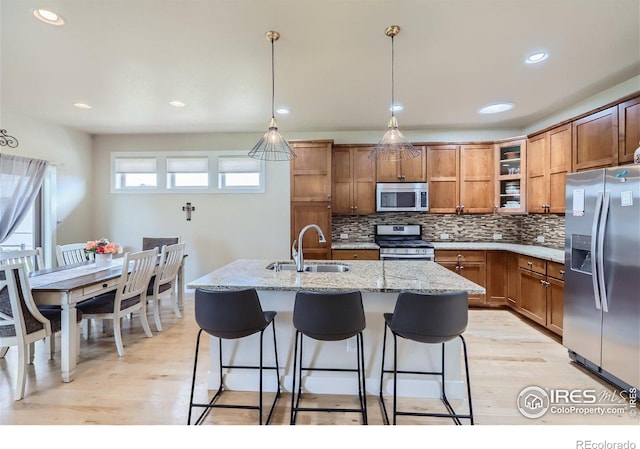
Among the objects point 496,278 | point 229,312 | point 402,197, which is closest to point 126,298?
point 229,312

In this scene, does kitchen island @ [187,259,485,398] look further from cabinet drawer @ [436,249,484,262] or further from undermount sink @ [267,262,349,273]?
cabinet drawer @ [436,249,484,262]

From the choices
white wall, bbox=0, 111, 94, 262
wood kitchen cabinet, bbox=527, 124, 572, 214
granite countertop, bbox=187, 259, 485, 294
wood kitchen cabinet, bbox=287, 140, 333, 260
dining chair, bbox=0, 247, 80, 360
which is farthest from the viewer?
wood kitchen cabinet, bbox=287, 140, 333, 260

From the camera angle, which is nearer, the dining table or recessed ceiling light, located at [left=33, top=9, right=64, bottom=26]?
recessed ceiling light, located at [left=33, top=9, right=64, bottom=26]

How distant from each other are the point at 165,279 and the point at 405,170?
11.4 ft

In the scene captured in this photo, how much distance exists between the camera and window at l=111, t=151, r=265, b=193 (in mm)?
4555

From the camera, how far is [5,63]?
240 centimetres

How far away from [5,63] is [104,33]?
3.82ft

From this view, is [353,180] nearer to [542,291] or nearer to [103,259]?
[542,291]

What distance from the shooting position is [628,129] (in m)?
2.50

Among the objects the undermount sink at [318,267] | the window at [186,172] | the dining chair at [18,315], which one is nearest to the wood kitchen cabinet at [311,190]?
the window at [186,172]

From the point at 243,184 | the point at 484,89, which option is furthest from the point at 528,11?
the point at 243,184

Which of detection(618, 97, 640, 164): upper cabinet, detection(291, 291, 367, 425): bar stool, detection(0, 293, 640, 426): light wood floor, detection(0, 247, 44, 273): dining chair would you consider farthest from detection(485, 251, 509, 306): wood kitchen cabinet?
detection(0, 247, 44, 273): dining chair

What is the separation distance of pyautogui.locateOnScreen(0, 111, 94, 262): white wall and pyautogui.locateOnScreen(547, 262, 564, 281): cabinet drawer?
6.21 m

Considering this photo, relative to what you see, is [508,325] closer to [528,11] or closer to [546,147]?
[546,147]
